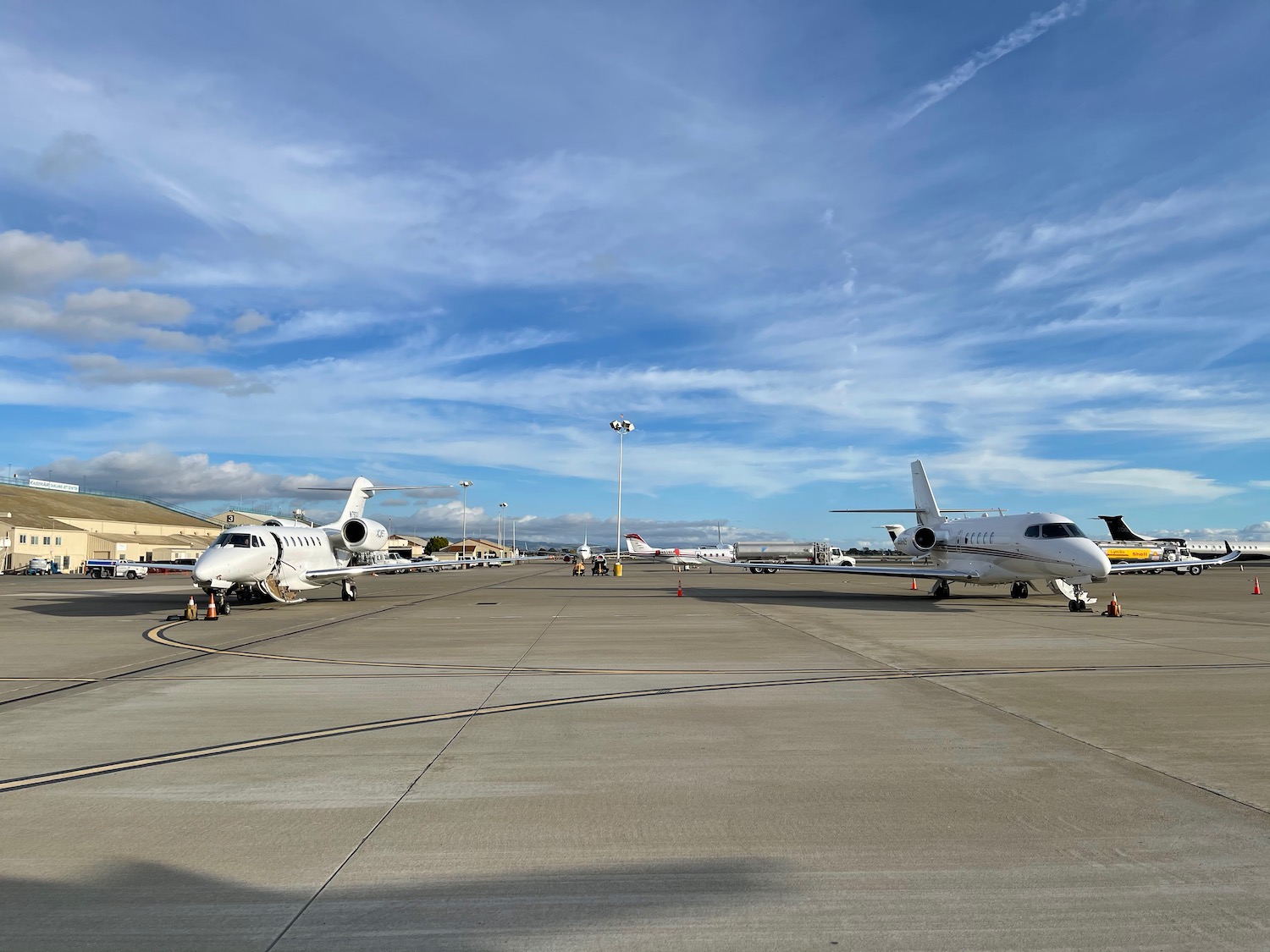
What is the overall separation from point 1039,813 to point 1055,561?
20.7 metres

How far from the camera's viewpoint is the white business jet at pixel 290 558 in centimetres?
2244

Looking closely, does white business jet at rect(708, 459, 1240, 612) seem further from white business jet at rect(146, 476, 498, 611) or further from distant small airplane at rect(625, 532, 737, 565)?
Answer: distant small airplane at rect(625, 532, 737, 565)

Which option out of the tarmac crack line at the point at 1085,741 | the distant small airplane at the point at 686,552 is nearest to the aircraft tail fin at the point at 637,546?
the distant small airplane at the point at 686,552

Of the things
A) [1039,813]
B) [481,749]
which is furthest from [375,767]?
[1039,813]

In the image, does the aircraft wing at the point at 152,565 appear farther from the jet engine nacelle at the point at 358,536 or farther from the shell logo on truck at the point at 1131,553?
the shell logo on truck at the point at 1131,553

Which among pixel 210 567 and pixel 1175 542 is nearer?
pixel 210 567


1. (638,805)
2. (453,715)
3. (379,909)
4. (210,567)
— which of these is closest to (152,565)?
(210,567)

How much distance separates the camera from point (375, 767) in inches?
259

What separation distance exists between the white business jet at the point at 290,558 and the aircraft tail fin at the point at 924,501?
63.2 feet

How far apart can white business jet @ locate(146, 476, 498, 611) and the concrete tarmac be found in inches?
380

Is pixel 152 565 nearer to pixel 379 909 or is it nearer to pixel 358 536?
pixel 358 536

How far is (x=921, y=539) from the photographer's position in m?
32.8

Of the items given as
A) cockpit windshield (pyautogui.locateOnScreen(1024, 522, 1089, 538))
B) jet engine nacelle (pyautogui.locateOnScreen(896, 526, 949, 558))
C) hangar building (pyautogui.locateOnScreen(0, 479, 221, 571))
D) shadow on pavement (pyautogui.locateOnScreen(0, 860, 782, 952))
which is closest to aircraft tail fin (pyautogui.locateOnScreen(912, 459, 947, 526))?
jet engine nacelle (pyautogui.locateOnScreen(896, 526, 949, 558))

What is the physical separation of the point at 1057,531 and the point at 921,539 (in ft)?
28.7
